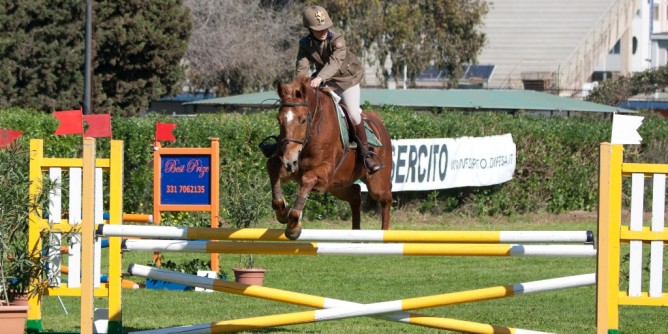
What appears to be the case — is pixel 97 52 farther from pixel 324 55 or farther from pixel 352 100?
pixel 324 55

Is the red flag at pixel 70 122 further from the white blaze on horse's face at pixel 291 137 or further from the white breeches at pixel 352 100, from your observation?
the white blaze on horse's face at pixel 291 137

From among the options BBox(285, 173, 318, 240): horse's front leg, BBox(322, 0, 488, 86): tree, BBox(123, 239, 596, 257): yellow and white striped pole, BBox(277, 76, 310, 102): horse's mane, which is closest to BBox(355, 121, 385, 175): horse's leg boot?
BBox(277, 76, 310, 102): horse's mane

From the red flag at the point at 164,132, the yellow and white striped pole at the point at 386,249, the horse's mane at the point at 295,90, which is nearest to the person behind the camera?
the yellow and white striped pole at the point at 386,249

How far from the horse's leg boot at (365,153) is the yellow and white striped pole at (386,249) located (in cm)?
230

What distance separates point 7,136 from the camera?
11.5 metres

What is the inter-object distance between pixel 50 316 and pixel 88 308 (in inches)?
143

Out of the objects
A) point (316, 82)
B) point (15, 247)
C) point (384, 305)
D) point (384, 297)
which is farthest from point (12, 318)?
point (384, 297)

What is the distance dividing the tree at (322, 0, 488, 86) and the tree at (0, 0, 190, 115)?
38.9 feet

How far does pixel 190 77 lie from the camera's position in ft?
160

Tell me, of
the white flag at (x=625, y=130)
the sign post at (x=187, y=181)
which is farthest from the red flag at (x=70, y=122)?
the white flag at (x=625, y=130)

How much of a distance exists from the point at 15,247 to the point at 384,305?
10.1 feet

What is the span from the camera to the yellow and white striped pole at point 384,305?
8086 millimetres

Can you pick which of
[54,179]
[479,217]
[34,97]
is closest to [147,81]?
[34,97]

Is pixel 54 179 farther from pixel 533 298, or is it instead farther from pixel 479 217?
pixel 479 217
